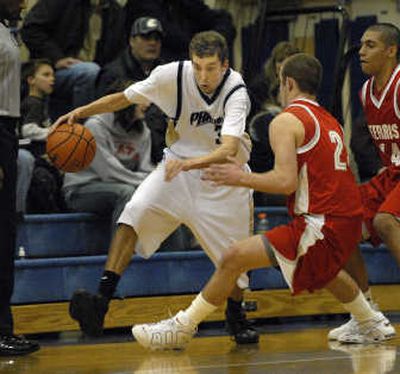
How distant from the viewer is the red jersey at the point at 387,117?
788 centimetres

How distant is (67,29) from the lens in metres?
10.2

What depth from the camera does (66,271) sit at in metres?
8.70

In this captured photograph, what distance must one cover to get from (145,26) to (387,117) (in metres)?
2.50

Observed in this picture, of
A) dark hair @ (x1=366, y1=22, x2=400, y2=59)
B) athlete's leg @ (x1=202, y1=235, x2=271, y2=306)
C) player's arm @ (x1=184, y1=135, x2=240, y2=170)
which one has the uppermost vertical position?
dark hair @ (x1=366, y1=22, x2=400, y2=59)

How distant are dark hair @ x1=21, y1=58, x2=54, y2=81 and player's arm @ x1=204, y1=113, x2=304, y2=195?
311 cm

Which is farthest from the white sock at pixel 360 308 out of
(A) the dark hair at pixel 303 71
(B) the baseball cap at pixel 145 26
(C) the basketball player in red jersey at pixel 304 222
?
(B) the baseball cap at pixel 145 26

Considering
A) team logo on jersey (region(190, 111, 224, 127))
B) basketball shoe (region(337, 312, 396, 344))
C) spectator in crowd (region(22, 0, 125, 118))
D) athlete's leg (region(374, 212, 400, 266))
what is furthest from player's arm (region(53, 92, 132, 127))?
spectator in crowd (region(22, 0, 125, 118))

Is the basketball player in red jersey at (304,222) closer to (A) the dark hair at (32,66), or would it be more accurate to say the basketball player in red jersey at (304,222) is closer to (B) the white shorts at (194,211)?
(B) the white shorts at (194,211)

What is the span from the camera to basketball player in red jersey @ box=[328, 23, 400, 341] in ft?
25.7

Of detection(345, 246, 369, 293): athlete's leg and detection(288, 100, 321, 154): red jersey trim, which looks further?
detection(345, 246, 369, 293): athlete's leg

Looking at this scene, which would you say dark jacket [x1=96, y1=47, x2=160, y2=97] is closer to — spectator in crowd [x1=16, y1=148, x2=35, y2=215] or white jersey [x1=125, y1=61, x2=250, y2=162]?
spectator in crowd [x1=16, y1=148, x2=35, y2=215]

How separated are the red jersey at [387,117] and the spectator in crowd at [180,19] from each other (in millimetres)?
2891

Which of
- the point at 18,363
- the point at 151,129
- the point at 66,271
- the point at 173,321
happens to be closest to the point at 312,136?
the point at 173,321

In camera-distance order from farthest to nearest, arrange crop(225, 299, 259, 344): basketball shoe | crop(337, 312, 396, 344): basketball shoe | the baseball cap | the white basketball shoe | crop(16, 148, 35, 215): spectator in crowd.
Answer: the baseball cap
crop(16, 148, 35, 215): spectator in crowd
crop(225, 299, 259, 344): basketball shoe
the white basketball shoe
crop(337, 312, 396, 344): basketball shoe
